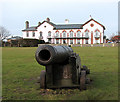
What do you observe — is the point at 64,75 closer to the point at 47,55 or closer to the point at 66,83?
the point at 66,83

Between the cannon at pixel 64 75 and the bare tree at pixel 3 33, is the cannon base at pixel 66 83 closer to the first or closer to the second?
the cannon at pixel 64 75

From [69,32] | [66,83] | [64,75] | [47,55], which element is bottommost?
[66,83]

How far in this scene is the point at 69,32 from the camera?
69125 millimetres

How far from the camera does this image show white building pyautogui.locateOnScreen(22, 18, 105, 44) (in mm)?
67312

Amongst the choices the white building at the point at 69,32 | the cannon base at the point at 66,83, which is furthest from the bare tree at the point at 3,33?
the cannon base at the point at 66,83

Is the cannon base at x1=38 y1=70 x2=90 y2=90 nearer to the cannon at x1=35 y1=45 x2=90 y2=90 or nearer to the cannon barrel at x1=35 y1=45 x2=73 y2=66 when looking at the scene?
the cannon at x1=35 y1=45 x2=90 y2=90

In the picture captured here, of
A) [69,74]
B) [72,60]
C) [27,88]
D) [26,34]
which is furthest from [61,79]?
[26,34]

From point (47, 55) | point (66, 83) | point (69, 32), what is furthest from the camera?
point (69, 32)

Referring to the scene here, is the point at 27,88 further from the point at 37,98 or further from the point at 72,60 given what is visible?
the point at 72,60

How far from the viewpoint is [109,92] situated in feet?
18.6

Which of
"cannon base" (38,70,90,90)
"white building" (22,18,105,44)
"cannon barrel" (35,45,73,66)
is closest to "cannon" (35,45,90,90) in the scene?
"cannon base" (38,70,90,90)

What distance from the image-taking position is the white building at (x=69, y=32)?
67.3 metres

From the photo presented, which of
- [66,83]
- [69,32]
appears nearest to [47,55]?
[66,83]

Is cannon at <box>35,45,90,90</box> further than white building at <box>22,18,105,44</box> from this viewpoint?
No
